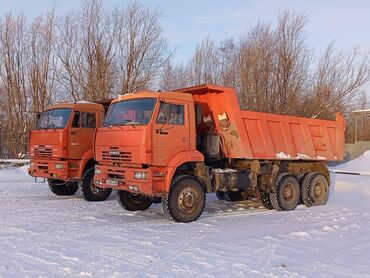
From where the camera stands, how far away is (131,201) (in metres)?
11.2

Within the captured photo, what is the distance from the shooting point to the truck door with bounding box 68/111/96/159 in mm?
12359

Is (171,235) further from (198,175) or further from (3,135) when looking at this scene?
(3,135)

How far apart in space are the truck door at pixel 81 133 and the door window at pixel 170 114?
12.9 feet

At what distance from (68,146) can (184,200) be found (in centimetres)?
426

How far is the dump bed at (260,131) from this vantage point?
35.0 feet

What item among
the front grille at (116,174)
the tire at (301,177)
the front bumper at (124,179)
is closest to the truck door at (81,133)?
the front bumper at (124,179)

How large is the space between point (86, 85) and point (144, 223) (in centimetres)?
2073

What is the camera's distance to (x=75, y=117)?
12.6 meters

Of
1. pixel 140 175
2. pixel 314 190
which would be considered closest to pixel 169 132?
pixel 140 175

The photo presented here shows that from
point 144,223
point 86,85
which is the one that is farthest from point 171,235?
point 86,85

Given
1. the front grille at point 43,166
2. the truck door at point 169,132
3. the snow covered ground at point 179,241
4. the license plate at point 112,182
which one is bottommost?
the snow covered ground at point 179,241

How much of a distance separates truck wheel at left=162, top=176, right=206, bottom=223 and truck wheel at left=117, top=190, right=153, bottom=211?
1.83 metres

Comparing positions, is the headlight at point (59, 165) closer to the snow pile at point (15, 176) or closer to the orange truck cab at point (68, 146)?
the orange truck cab at point (68, 146)

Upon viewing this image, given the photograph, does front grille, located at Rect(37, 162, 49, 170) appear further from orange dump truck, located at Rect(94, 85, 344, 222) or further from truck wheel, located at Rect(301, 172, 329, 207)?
truck wheel, located at Rect(301, 172, 329, 207)
